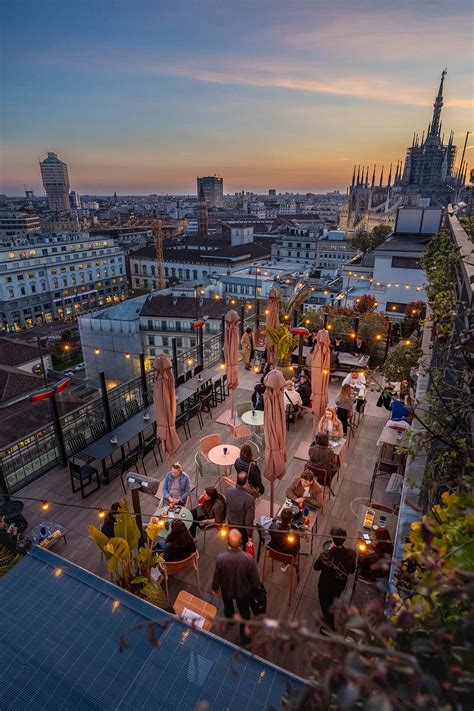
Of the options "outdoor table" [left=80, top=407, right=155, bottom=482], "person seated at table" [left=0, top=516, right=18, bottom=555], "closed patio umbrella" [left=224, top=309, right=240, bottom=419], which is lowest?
"person seated at table" [left=0, top=516, right=18, bottom=555]

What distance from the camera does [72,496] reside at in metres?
8.70

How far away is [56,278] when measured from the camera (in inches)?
2857

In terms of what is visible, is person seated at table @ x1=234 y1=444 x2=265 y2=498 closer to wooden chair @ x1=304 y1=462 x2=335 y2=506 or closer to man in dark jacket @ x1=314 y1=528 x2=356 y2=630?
wooden chair @ x1=304 y1=462 x2=335 y2=506

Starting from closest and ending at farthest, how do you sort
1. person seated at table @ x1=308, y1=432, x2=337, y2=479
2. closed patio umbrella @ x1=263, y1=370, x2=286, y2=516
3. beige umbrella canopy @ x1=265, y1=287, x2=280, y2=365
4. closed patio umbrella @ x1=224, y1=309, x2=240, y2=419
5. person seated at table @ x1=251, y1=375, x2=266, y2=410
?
closed patio umbrella @ x1=263, y1=370, x2=286, y2=516, person seated at table @ x1=308, y1=432, x2=337, y2=479, closed patio umbrella @ x1=224, y1=309, x2=240, y2=419, person seated at table @ x1=251, y1=375, x2=266, y2=410, beige umbrella canopy @ x1=265, y1=287, x2=280, y2=365

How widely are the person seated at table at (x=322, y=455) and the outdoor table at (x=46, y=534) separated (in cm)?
542

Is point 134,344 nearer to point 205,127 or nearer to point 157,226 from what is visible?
point 157,226

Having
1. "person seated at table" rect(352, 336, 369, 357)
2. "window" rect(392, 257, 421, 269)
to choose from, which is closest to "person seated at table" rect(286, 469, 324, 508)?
"person seated at table" rect(352, 336, 369, 357)

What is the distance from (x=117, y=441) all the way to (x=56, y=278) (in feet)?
242

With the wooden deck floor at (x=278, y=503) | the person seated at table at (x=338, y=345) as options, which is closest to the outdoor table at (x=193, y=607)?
the wooden deck floor at (x=278, y=503)

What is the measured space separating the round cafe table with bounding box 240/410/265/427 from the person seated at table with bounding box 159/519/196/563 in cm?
444

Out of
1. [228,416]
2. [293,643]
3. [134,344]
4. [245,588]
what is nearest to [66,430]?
[228,416]

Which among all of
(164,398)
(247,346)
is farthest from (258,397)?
(164,398)

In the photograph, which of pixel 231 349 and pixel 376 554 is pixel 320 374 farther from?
pixel 376 554

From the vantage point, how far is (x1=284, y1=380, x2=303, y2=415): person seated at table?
10.9m
